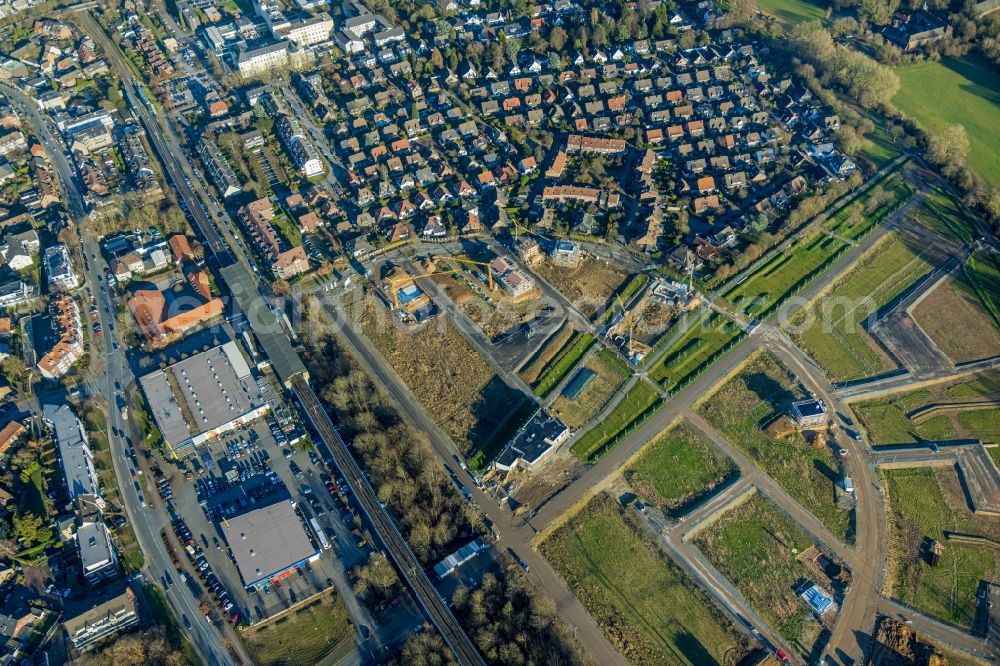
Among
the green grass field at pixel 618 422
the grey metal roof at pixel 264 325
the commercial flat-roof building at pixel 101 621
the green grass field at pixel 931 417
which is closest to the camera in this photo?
the commercial flat-roof building at pixel 101 621

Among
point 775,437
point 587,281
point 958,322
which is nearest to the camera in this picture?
point 775,437

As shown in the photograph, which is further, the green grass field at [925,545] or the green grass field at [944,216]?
the green grass field at [944,216]

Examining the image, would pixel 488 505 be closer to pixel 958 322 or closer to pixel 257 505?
pixel 257 505

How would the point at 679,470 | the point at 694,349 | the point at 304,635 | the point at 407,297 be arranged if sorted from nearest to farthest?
1. the point at 304,635
2. the point at 679,470
3. the point at 694,349
4. the point at 407,297

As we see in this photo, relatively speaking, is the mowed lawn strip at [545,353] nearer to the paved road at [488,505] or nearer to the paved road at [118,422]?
the paved road at [488,505]

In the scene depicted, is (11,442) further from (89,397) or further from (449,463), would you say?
(449,463)

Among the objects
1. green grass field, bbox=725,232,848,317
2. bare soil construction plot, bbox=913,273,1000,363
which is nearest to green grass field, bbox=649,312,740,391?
green grass field, bbox=725,232,848,317

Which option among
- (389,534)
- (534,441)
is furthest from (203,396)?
(534,441)

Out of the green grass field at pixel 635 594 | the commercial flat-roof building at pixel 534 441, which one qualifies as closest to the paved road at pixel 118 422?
the commercial flat-roof building at pixel 534 441
